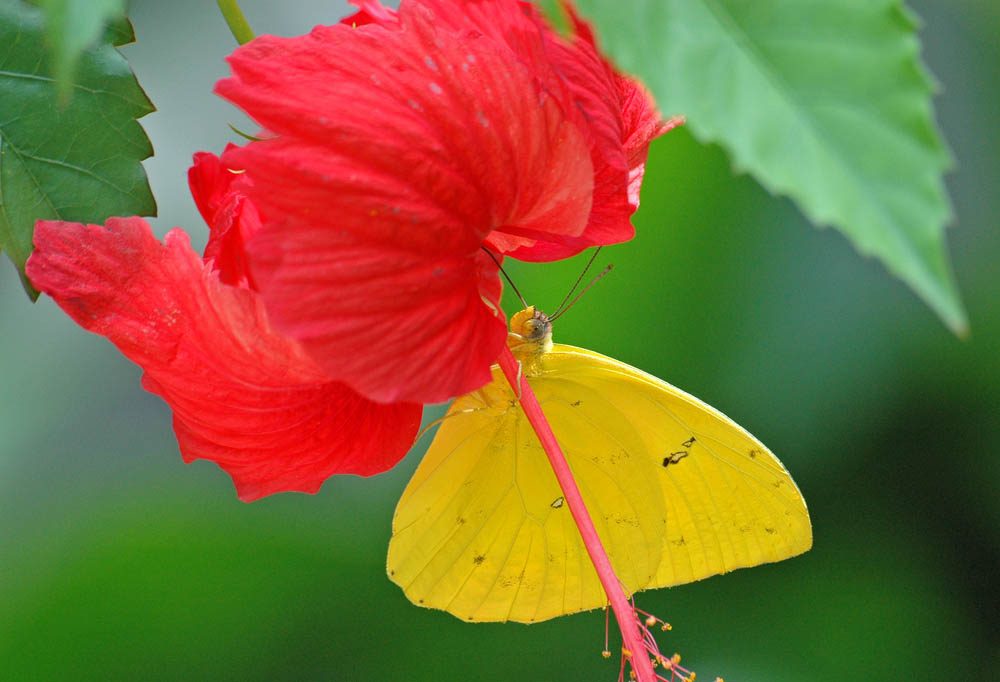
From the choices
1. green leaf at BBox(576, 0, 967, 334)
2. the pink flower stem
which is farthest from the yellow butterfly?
green leaf at BBox(576, 0, 967, 334)

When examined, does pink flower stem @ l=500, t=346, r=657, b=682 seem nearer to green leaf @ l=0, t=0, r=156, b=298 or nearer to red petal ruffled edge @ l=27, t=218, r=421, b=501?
red petal ruffled edge @ l=27, t=218, r=421, b=501

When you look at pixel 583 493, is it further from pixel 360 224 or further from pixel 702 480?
pixel 360 224

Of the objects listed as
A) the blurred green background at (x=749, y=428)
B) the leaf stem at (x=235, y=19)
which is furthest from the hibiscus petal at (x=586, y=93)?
the blurred green background at (x=749, y=428)

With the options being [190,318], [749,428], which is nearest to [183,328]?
[190,318]

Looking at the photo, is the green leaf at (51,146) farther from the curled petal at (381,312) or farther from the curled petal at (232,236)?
the curled petal at (381,312)

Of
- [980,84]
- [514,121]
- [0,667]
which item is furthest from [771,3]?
[980,84]
